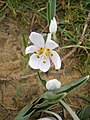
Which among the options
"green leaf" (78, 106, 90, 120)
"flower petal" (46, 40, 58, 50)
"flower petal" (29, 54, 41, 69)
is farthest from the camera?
"green leaf" (78, 106, 90, 120)

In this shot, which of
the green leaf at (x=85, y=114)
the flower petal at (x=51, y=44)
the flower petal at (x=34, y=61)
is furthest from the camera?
the green leaf at (x=85, y=114)

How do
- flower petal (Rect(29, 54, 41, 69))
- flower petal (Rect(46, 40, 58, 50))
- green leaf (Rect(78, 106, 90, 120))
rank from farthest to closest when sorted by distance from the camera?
green leaf (Rect(78, 106, 90, 120)) < flower petal (Rect(29, 54, 41, 69)) < flower petal (Rect(46, 40, 58, 50))

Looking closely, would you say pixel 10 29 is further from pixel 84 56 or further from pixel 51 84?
pixel 51 84

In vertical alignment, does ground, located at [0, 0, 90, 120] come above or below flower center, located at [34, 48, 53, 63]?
below

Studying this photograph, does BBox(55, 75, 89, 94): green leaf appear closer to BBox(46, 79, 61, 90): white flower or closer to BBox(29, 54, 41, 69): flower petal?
BBox(46, 79, 61, 90): white flower

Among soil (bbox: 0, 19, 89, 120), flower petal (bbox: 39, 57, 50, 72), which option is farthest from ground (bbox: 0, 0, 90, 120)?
flower petal (bbox: 39, 57, 50, 72)

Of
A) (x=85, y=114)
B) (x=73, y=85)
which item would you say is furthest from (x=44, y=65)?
(x=85, y=114)

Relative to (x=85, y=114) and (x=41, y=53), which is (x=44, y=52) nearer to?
(x=41, y=53)

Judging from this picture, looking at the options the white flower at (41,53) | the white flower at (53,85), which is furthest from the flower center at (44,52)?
the white flower at (53,85)

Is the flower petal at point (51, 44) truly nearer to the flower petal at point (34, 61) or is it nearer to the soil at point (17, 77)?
the flower petal at point (34, 61)
